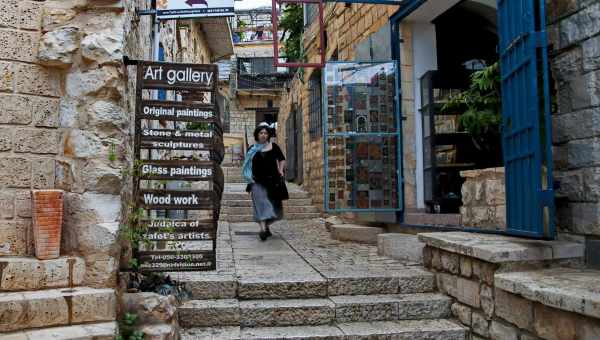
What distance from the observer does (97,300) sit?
9.76 ft

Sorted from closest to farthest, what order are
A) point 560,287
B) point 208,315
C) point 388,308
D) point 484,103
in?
1. point 560,287
2. point 208,315
3. point 388,308
4. point 484,103

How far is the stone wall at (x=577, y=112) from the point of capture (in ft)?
10.6

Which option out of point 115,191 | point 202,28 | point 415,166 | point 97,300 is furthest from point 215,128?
point 202,28

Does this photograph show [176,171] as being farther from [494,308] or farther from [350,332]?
[494,308]

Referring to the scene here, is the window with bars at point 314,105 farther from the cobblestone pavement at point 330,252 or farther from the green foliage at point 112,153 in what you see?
the green foliage at point 112,153

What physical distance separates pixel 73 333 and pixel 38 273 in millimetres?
493

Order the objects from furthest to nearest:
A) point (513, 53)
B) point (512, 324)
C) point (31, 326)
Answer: point (513, 53)
point (512, 324)
point (31, 326)

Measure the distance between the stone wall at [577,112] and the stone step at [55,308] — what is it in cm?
302

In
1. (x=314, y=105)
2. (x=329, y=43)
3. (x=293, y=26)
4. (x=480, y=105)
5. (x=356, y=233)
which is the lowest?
(x=356, y=233)

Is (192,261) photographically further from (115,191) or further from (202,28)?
(202,28)

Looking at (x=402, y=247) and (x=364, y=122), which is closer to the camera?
(x=402, y=247)

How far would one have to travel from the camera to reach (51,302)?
2.86 m

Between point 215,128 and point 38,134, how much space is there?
44.7 inches

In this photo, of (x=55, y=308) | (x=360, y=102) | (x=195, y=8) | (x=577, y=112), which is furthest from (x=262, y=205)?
(x=577, y=112)
